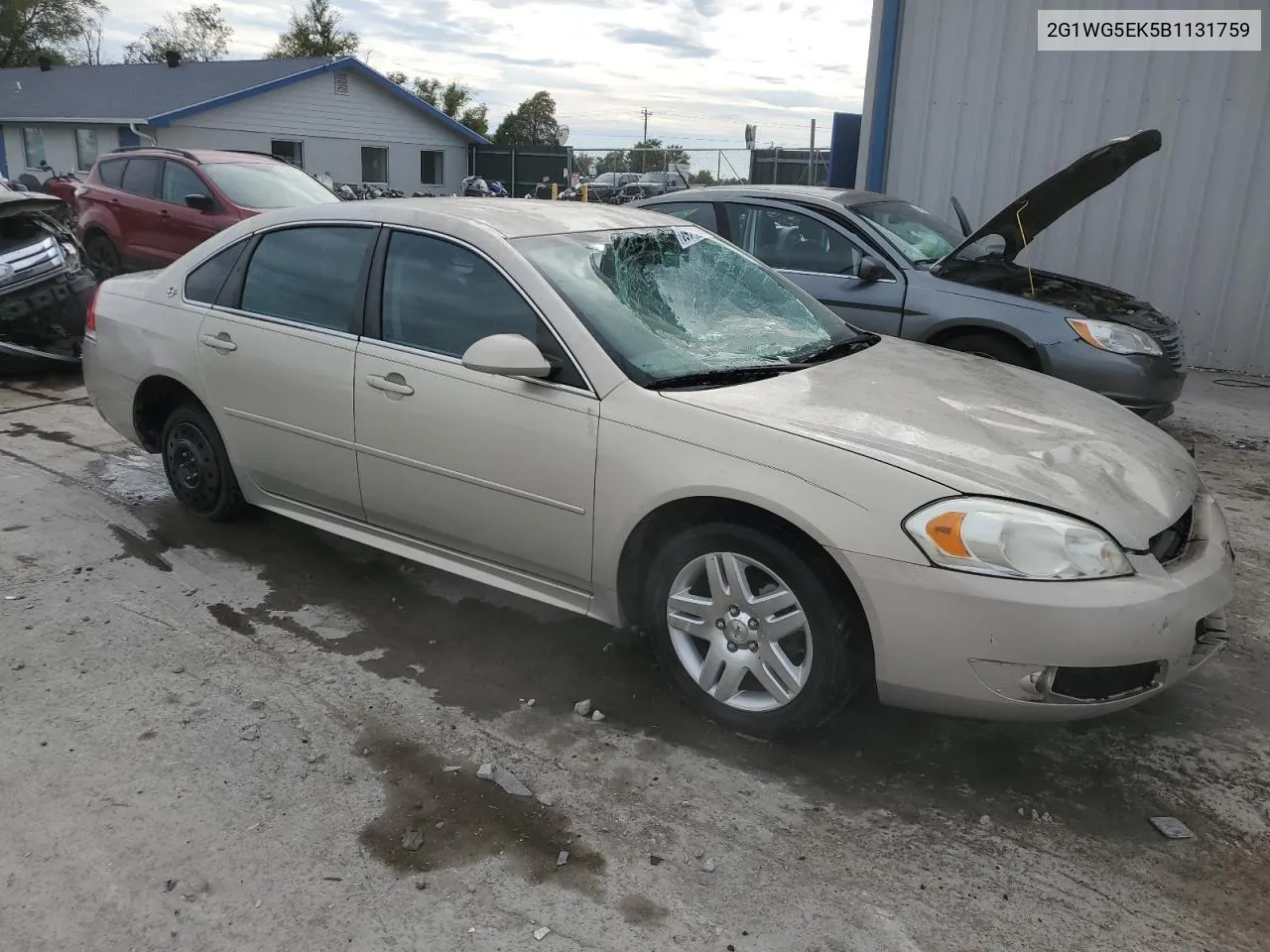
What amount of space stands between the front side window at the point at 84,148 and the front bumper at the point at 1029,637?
102 feet

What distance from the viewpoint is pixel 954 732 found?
10.4ft

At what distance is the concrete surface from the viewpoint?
2340mm

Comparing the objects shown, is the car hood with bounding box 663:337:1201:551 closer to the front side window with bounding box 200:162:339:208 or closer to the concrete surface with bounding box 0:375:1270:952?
the concrete surface with bounding box 0:375:1270:952

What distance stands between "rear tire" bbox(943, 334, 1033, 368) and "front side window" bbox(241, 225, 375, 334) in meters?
3.67

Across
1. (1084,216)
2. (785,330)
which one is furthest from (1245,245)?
(785,330)

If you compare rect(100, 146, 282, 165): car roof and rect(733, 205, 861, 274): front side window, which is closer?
rect(733, 205, 861, 274): front side window

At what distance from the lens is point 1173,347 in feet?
20.2

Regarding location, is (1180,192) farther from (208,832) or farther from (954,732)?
(208,832)

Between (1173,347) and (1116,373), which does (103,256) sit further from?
(1173,347)

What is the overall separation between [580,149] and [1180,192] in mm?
22385

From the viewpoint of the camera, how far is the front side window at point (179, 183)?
10688 mm

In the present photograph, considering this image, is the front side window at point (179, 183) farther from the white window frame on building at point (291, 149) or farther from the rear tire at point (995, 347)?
the white window frame on building at point (291, 149)

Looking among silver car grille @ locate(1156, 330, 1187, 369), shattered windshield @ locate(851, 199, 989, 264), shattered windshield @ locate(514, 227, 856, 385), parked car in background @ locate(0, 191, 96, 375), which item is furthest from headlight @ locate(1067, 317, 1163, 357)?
parked car in background @ locate(0, 191, 96, 375)

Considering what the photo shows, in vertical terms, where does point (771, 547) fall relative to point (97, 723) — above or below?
above
